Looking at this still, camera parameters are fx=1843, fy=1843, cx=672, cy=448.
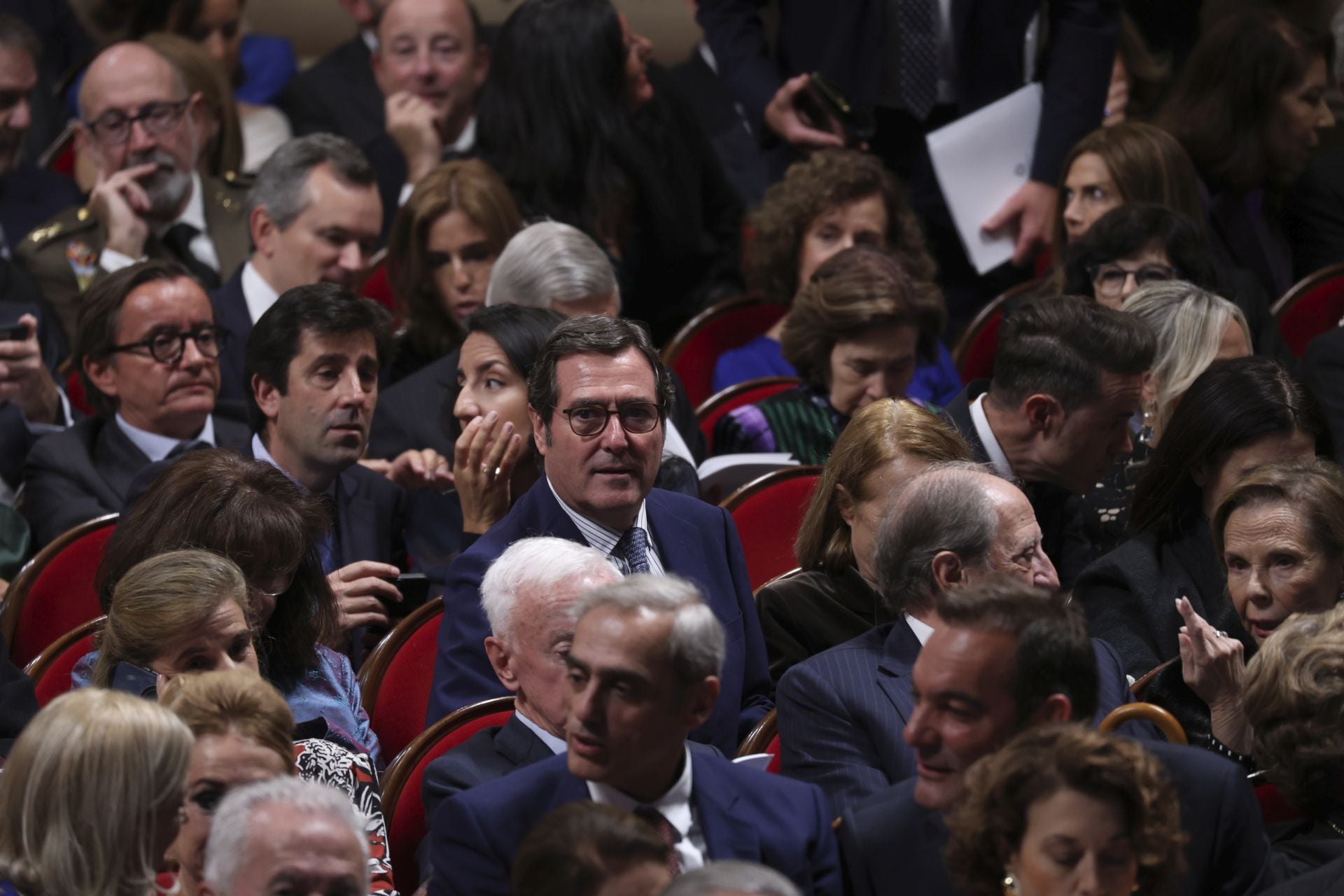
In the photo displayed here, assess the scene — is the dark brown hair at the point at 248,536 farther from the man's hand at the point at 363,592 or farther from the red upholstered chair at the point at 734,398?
the red upholstered chair at the point at 734,398

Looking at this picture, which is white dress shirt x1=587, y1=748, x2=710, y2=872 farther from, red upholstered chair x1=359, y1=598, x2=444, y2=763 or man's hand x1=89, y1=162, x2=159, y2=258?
man's hand x1=89, y1=162, x2=159, y2=258

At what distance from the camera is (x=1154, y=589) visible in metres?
3.20

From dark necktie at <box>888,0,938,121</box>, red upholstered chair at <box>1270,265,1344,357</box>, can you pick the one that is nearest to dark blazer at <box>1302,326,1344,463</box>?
red upholstered chair at <box>1270,265,1344,357</box>

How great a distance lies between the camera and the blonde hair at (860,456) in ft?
10.2

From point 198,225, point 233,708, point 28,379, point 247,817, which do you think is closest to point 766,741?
point 233,708

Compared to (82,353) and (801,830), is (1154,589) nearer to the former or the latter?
(801,830)

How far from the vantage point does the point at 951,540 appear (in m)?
2.71

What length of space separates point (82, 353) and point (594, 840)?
248cm

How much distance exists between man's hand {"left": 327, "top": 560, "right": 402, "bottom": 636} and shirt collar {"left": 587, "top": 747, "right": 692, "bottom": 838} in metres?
1.11

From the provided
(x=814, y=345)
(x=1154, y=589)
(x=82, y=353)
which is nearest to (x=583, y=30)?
(x=814, y=345)

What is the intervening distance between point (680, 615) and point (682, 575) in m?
0.79

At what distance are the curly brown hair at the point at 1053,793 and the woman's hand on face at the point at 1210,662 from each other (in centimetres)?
77

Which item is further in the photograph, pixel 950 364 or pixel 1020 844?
pixel 950 364

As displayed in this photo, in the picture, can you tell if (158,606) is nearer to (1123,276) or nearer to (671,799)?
(671,799)
